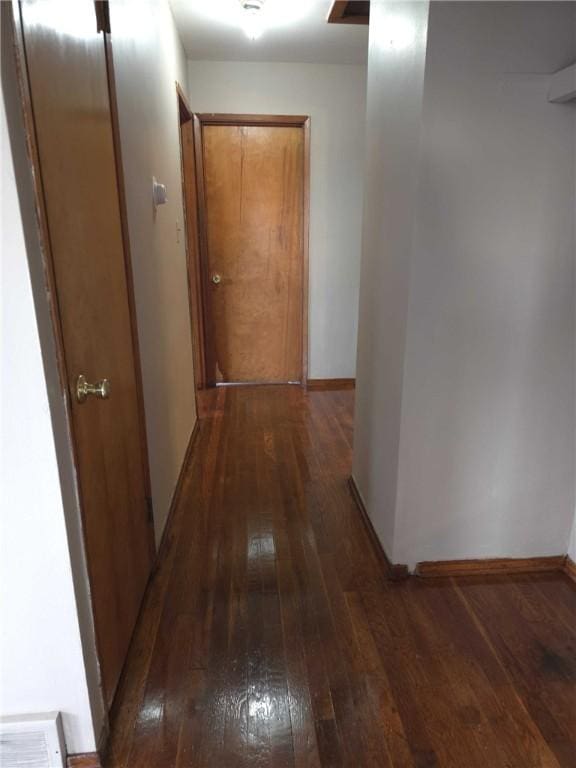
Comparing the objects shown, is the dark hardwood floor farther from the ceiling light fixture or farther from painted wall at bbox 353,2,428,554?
the ceiling light fixture

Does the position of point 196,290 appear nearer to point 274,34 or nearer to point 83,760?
point 274,34

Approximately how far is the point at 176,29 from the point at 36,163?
261 cm

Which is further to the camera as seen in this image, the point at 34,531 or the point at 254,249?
the point at 254,249

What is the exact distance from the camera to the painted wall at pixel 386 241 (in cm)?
158

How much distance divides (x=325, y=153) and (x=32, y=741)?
149 inches

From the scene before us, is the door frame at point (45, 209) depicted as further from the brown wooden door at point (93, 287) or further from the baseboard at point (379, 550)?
the baseboard at point (379, 550)

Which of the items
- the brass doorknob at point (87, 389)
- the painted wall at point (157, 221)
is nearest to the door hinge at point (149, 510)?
the painted wall at point (157, 221)

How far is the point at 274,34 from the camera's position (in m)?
3.04

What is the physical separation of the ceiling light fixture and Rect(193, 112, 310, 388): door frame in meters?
0.74

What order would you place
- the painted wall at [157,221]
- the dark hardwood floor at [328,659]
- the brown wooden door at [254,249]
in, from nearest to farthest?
the dark hardwood floor at [328,659] < the painted wall at [157,221] < the brown wooden door at [254,249]

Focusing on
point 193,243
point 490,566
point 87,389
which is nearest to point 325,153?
point 193,243

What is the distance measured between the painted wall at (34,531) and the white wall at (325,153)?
316 cm

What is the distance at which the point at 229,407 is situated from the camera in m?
3.79

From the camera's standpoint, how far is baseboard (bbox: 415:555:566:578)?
1.93m
